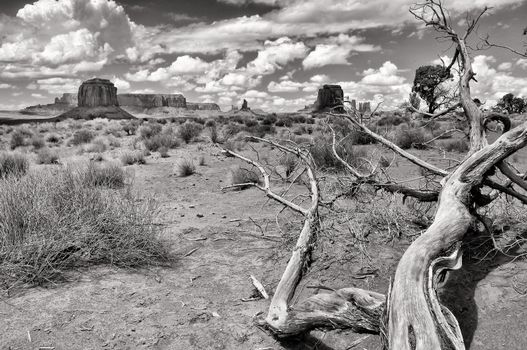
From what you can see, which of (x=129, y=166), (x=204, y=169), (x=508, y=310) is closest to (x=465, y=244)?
(x=508, y=310)

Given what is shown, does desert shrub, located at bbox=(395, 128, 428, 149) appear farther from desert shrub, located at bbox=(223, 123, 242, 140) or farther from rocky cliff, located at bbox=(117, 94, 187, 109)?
rocky cliff, located at bbox=(117, 94, 187, 109)

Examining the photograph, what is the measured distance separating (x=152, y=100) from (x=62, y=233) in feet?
561

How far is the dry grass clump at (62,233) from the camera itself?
4.10 metres

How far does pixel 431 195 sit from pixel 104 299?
153 inches

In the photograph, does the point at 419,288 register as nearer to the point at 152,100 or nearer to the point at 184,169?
the point at 184,169

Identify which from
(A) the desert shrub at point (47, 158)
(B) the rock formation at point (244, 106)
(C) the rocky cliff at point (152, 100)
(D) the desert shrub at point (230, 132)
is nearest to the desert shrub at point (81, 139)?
(A) the desert shrub at point (47, 158)

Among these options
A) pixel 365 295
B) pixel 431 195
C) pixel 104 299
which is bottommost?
pixel 104 299

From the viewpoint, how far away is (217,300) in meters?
4.29

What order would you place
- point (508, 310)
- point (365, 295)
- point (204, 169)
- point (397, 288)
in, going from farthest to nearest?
point (204, 169), point (508, 310), point (365, 295), point (397, 288)

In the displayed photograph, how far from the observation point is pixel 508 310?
12.1 feet

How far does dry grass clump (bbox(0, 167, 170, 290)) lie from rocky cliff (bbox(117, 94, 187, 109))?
164744 millimetres

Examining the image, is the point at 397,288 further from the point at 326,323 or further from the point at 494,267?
the point at 494,267

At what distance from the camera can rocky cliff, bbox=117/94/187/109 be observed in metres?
165

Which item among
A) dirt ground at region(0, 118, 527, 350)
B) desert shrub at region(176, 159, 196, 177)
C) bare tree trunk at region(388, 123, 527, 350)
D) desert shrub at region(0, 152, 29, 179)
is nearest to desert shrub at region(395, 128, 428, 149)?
desert shrub at region(176, 159, 196, 177)
